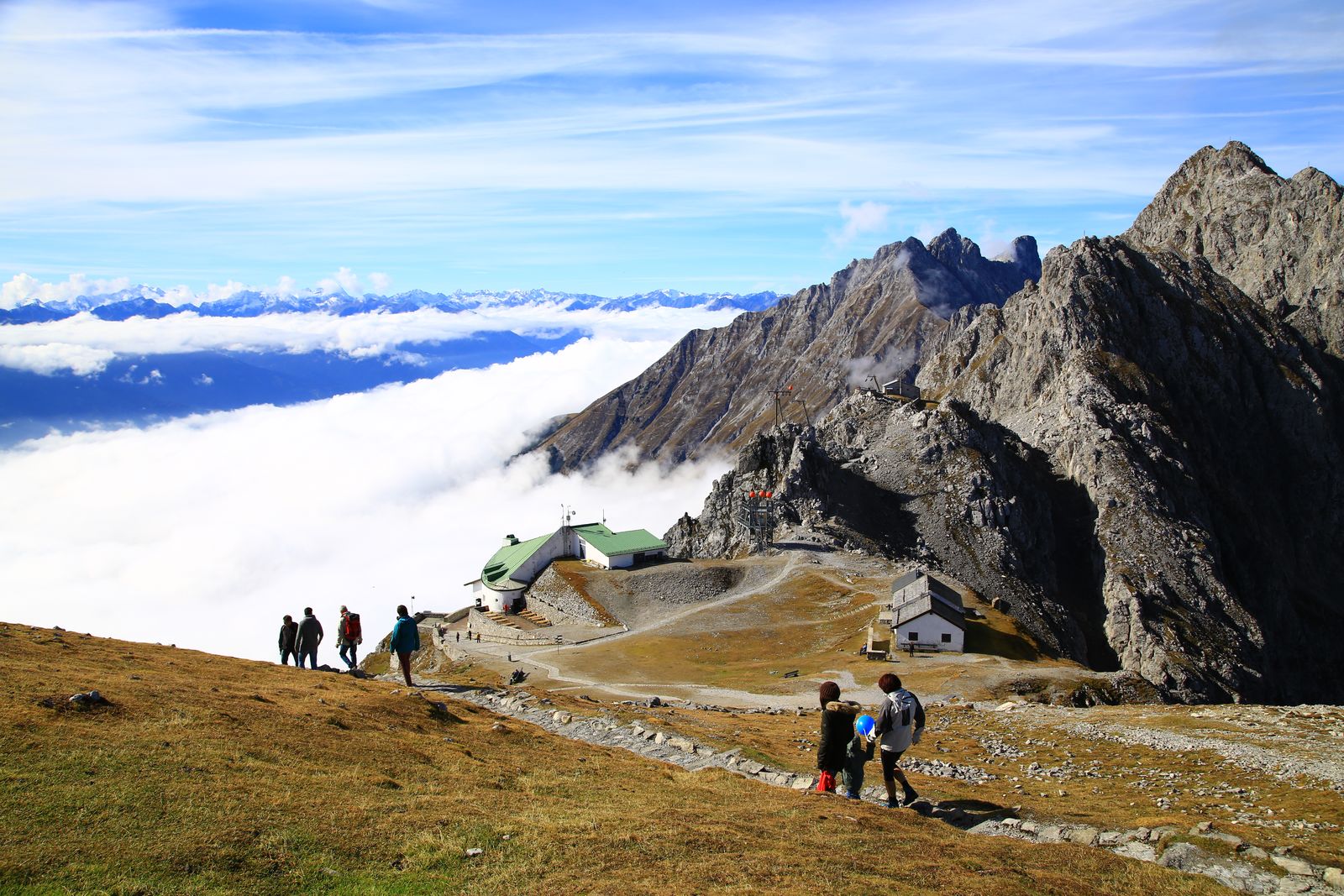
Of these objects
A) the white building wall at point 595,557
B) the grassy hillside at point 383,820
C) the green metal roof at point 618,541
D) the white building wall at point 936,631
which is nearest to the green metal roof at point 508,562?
the white building wall at point 595,557

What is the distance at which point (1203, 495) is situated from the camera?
6102 inches

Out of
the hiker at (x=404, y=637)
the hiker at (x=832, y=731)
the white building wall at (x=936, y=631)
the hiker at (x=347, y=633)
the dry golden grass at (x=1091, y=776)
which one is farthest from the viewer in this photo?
the white building wall at (x=936, y=631)

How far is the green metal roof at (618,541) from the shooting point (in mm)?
110812

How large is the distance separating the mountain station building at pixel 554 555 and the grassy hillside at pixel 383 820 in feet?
260

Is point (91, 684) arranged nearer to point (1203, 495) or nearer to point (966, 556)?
point (966, 556)

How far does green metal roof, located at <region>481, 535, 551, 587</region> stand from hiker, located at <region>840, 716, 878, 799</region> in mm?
88003

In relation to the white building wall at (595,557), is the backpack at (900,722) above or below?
below

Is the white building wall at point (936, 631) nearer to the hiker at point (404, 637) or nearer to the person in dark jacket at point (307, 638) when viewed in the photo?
the hiker at point (404, 637)

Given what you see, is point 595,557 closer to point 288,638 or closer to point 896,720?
point 288,638

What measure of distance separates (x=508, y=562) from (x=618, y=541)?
1470cm

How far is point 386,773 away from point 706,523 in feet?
360

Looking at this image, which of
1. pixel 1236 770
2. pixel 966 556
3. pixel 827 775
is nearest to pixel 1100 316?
pixel 966 556

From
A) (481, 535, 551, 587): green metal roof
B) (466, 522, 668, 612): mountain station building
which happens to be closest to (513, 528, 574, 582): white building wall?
(466, 522, 668, 612): mountain station building

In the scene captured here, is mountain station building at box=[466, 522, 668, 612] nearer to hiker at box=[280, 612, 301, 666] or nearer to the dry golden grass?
the dry golden grass
